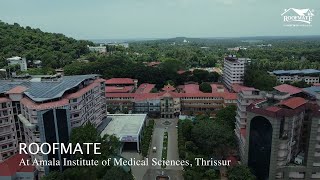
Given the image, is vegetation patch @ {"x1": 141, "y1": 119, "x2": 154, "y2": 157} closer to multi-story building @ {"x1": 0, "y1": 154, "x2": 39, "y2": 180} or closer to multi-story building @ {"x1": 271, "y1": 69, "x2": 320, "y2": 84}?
multi-story building @ {"x1": 0, "y1": 154, "x2": 39, "y2": 180}

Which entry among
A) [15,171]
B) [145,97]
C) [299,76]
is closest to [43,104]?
[15,171]

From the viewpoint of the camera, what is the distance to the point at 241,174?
2667cm

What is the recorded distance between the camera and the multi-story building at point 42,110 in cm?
2794

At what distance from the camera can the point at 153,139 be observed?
132 feet

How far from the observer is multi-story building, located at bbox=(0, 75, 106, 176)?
27938mm

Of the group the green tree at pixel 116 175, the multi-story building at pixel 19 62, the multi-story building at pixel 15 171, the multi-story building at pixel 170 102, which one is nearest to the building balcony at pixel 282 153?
the green tree at pixel 116 175

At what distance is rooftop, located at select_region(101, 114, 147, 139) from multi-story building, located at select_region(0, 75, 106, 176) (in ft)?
12.2

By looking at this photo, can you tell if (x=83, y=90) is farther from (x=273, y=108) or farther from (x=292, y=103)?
(x=292, y=103)

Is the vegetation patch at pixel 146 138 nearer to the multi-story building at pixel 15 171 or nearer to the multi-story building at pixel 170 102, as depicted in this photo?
the multi-story building at pixel 170 102

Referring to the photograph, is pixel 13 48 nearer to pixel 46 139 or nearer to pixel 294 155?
pixel 46 139

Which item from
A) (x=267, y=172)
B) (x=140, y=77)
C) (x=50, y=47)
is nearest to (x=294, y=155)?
(x=267, y=172)

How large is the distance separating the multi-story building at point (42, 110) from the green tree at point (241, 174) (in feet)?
59.2

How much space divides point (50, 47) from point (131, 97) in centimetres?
5035

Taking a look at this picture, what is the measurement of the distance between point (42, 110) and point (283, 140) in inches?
950
